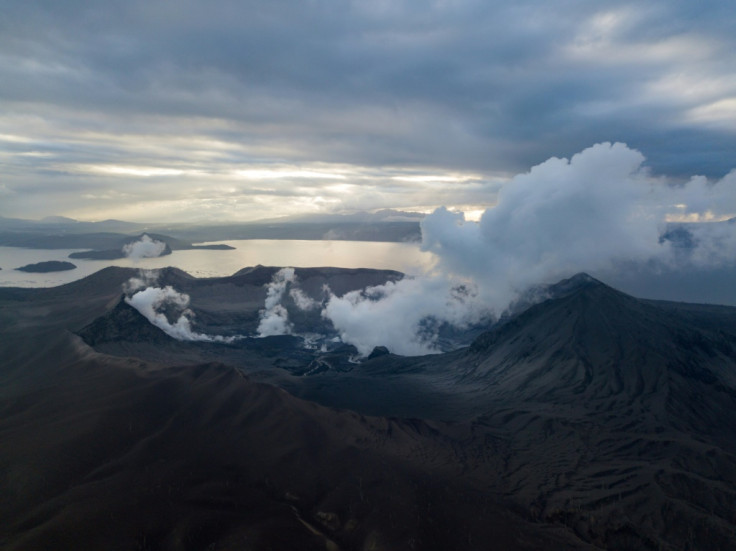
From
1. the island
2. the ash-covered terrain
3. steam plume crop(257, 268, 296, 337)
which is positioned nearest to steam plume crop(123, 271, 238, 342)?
steam plume crop(257, 268, 296, 337)

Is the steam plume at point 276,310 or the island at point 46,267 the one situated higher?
the island at point 46,267

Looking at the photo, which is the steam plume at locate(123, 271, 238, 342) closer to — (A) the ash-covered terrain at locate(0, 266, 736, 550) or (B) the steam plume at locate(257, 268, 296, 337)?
(B) the steam plume at locate(257, 268, 296, 337)

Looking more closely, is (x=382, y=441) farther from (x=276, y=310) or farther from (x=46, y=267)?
(x=46, y=267)

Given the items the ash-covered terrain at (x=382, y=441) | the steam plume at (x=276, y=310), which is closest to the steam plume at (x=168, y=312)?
the steam plume at (x=276, y=310)

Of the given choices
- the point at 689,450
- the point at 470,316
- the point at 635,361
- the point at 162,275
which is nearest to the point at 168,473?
the point at 689,450

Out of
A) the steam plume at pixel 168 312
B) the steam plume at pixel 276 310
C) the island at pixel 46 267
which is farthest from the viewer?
the island at pixel 46 267

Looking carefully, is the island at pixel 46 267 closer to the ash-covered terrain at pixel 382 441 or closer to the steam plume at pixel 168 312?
the steam plume at pixel 168 312

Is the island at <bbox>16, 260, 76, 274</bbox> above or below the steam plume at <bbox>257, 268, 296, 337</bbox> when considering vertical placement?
above

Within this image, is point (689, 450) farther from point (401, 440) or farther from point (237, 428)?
point (237, 428)
